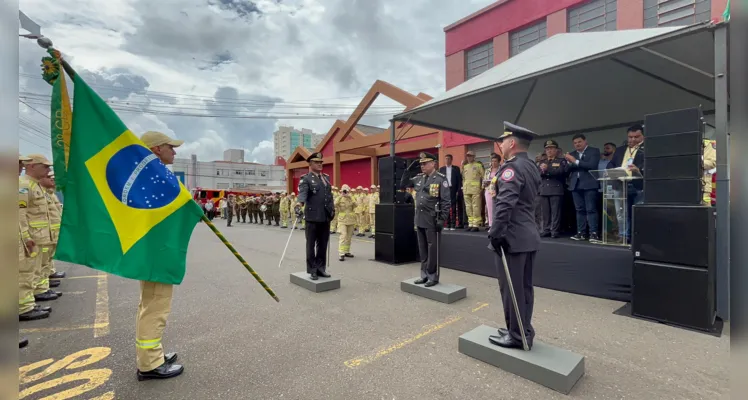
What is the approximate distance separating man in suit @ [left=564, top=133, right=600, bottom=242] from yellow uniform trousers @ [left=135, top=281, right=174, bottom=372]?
6293mm

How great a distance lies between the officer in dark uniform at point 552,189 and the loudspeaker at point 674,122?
6.79 ft

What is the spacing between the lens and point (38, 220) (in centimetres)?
488

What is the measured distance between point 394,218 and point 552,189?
3186mm

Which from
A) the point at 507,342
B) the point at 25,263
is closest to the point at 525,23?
the point at 507,342

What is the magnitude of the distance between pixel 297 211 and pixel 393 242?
229 centimetres

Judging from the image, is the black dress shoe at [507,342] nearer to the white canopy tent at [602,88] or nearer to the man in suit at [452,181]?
the white canopy tent at [602,88]

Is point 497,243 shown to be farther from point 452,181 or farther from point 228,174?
point 228,174

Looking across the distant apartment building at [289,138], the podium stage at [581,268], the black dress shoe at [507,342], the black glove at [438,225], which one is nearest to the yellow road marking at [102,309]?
the black dress shoe at [507,342]

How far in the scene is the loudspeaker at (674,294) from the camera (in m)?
3.68

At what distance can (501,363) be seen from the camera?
9.62 ft

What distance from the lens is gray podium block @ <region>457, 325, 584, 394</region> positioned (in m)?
2.61

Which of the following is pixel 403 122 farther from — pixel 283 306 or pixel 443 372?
pixel 443 372

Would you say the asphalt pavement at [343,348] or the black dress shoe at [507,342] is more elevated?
the black dress shoe at [507,342]

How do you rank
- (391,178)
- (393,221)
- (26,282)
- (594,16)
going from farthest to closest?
1. (594,16)
2. (391,178)
3. (393,221)
4. (26,282)
